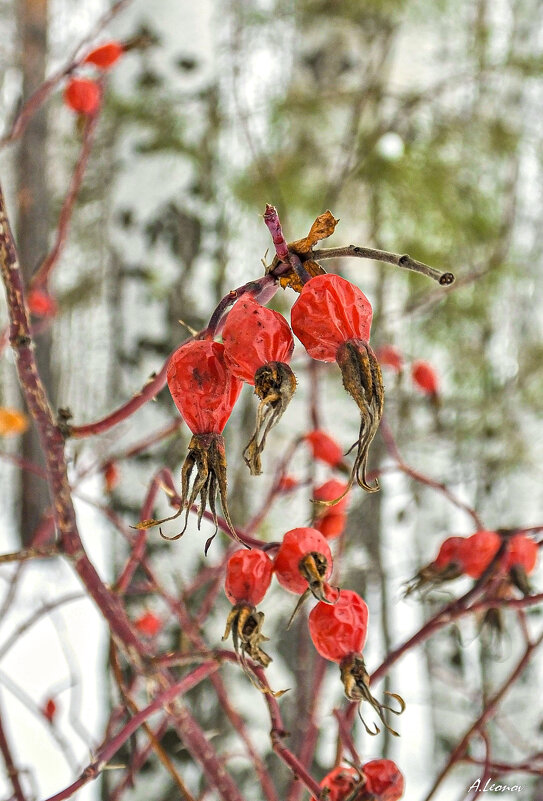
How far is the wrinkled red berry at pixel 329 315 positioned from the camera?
0.25 meters

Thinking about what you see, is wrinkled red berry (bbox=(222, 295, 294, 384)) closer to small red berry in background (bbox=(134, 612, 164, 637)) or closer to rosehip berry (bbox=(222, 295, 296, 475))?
rosehip berry (bbox=(222, 295, 296, 475))

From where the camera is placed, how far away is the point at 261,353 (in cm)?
25

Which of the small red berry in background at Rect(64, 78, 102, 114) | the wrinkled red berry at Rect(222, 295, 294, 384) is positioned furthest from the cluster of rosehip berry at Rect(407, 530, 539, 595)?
the small red berry in background at Rect(64, 78, 102, 114)

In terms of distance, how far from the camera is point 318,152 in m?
1.44

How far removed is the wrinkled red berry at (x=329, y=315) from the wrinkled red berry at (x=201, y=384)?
33 millimetres

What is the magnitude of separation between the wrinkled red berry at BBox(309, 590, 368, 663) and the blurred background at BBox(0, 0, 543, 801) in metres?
0.30

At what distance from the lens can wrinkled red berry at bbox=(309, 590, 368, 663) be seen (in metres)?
0.31

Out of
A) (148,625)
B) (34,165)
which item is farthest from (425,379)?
(34,165)

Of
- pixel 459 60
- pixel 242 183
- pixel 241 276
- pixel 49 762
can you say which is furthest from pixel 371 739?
pixel 459 60

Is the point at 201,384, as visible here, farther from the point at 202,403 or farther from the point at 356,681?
the point at 356,681

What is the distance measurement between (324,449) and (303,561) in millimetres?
246

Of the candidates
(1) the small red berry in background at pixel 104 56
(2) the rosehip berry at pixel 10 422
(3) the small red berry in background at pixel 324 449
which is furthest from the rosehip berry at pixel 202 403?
(2) the rosehip berry at pixel 10 422

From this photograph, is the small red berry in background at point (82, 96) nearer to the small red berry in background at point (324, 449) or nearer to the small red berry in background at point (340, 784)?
the small red berry in background at point (324, 449)

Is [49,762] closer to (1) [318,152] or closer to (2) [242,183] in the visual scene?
(2) [242,183]
